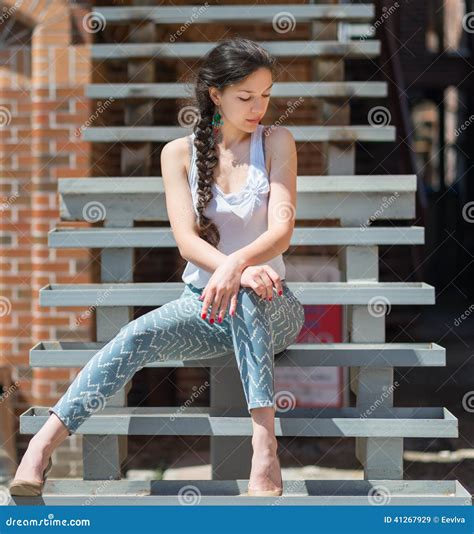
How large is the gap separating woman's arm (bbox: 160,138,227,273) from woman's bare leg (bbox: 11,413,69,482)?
58cm

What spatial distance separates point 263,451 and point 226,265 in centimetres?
49

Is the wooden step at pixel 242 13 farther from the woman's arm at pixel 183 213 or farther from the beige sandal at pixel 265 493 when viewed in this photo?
the beige sandal at pixel 265 493

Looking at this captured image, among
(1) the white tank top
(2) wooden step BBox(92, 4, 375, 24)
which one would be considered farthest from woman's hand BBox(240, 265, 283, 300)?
(2) wooden step BBox(92, 4, 375, 24)

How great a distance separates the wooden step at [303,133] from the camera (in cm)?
326

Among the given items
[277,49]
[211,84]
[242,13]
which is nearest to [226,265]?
[211,84]

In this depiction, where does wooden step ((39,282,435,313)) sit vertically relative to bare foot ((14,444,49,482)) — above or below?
above

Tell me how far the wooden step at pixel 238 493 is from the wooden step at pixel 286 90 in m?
1.40

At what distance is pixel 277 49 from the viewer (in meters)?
3.54

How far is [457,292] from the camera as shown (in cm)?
1173

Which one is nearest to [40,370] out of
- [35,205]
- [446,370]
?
[35,205]

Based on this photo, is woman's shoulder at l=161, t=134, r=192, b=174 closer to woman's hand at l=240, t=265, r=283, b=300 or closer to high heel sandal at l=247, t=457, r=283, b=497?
woman's hand at l=240, t=265, r=283, b=300

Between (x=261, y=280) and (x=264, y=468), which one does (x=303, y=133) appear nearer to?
(x=261, y=280)

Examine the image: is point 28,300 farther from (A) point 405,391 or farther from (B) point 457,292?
(B) point 457,292

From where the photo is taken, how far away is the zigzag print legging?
2.43 meters
